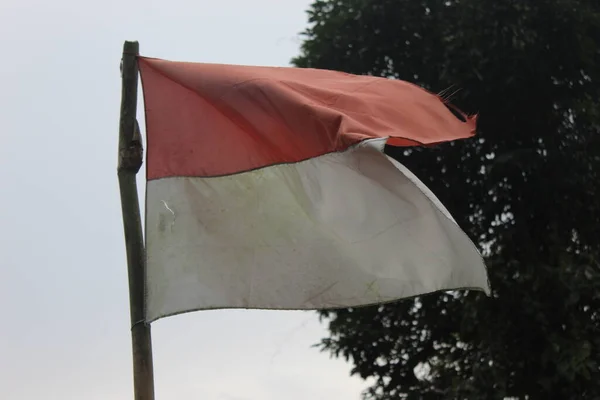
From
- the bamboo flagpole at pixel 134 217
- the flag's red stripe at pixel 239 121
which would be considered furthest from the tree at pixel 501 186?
the bamboo flagpole at pixel 134 217

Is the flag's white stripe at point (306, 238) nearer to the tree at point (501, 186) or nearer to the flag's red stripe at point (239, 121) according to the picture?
the flag's red stripe at point (239, 121)

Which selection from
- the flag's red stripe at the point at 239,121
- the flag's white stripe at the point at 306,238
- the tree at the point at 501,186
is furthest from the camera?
the tree at the point at 501,186

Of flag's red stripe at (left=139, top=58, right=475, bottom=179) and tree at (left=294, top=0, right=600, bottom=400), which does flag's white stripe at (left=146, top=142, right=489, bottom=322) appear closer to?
flag's red stripe at (left=139, top=58, right=475, bottom=179)

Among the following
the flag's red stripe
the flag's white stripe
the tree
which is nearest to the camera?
the flag's white stripe

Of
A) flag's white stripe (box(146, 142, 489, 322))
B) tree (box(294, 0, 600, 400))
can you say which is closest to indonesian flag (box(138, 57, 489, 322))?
flag's white stripe (box(146, 142, 489, 322))

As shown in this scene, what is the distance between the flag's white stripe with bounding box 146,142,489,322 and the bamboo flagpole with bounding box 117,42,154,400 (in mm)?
147

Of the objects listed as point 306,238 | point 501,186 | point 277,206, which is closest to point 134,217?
point 277,206

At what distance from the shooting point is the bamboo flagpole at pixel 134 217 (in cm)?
332

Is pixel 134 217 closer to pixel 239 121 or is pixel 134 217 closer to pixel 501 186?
pixel 239 121

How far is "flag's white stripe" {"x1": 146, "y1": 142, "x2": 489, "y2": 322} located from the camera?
3.30 m

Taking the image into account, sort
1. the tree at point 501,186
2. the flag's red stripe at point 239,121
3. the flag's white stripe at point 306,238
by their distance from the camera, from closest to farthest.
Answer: the flag's white stripe at point 306,238 → the flag's red stripe at point 239,121 → the tree at point 501,186

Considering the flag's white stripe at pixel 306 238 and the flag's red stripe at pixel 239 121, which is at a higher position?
the flag's red stripe at pixel 239 121

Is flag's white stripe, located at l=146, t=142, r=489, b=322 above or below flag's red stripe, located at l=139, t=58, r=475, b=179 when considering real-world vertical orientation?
below

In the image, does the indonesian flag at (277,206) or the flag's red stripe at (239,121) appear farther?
the flag's red stripe at (239,121)
